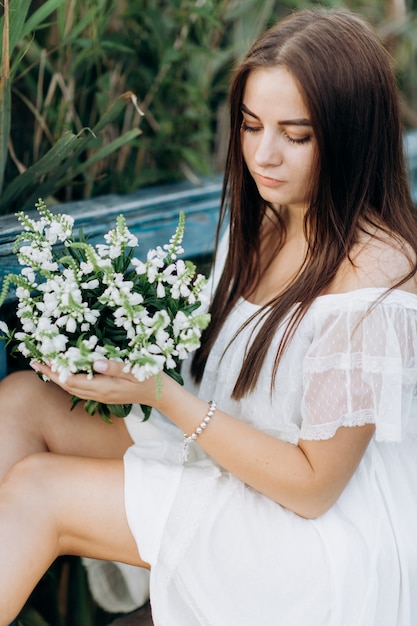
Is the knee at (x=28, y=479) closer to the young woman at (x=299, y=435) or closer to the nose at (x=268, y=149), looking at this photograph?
the young woman at (x=299, y=435)

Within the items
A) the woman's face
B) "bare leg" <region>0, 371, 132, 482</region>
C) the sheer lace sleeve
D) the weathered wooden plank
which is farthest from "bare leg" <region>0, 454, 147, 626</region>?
the woman's face

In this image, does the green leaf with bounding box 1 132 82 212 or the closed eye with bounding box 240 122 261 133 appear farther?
the green leaf with bounding box 1 132 82 212

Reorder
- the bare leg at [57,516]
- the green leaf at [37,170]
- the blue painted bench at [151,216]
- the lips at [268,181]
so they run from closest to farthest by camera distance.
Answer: the bare leg at [57,516] < the lips at [268,181] < the green leaf at [37,170] < the blue painted bench at [151,216]

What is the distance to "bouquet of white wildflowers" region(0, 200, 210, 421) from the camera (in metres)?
1.23

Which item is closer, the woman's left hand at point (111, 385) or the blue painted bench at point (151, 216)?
the woman's left hand at point (111, 385)

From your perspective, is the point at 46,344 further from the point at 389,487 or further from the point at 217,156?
the point at 217,156

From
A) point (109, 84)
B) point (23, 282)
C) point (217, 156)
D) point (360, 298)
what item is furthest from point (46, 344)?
point (217, 156)

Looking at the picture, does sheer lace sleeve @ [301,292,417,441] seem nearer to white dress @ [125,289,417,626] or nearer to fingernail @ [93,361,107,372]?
white dress @ [125,289,417,626]

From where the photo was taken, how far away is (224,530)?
1.41 meters

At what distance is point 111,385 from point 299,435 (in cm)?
39

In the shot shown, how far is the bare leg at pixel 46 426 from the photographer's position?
5.22 feet

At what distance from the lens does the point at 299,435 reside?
1464mm

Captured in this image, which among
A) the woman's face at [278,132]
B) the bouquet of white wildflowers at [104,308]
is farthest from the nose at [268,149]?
the bouquet of white wildflowers at [104,308]

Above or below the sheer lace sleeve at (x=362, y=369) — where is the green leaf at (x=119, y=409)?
below
